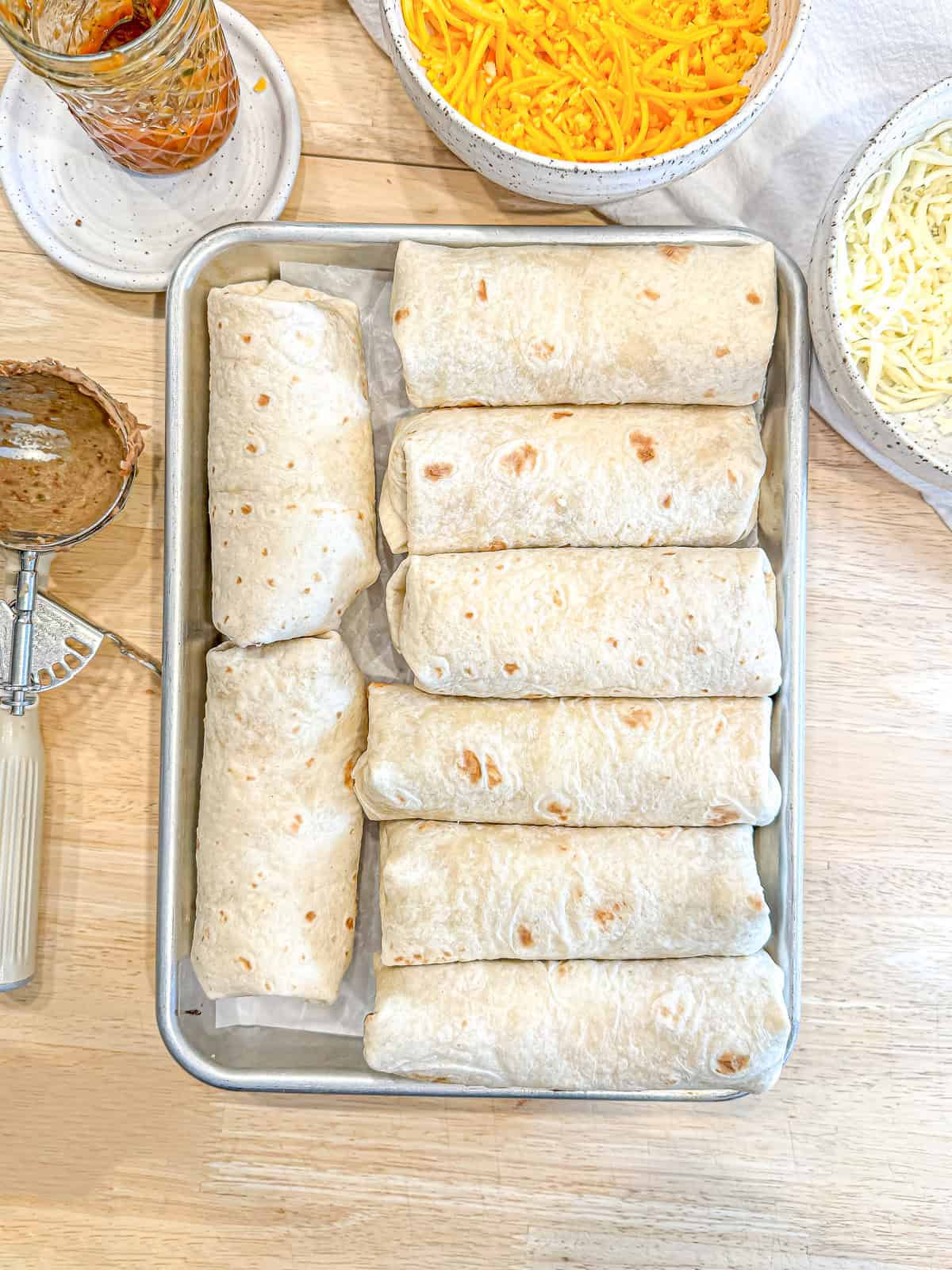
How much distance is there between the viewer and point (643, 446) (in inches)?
54.9

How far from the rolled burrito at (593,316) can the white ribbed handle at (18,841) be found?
84 centimetres

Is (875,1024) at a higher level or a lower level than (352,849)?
lower

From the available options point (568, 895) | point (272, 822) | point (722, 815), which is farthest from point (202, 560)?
point (722, 815)

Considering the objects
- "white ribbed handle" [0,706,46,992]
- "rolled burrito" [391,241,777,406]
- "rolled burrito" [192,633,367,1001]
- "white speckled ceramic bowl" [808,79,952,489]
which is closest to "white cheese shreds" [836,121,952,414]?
"white speckled ceramic bowl" [808,79,952,489]

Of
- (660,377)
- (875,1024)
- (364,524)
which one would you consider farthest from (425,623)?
(875,1024)

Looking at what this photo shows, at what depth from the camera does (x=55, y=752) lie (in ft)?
5.24

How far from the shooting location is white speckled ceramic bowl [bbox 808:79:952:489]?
1.32 meters

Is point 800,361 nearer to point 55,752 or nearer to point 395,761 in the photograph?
point 395,761

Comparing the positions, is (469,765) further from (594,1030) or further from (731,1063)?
(731,1063)

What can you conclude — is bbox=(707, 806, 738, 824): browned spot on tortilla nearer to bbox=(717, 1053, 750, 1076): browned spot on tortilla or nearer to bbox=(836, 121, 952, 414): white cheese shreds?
bbox=(717, 1053, 750, 1076): browned spot on tortilla

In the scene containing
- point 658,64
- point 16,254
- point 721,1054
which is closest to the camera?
point 658,64

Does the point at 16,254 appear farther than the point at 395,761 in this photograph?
Yes

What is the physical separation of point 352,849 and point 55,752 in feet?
1.78

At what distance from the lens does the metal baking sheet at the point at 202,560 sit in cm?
142
